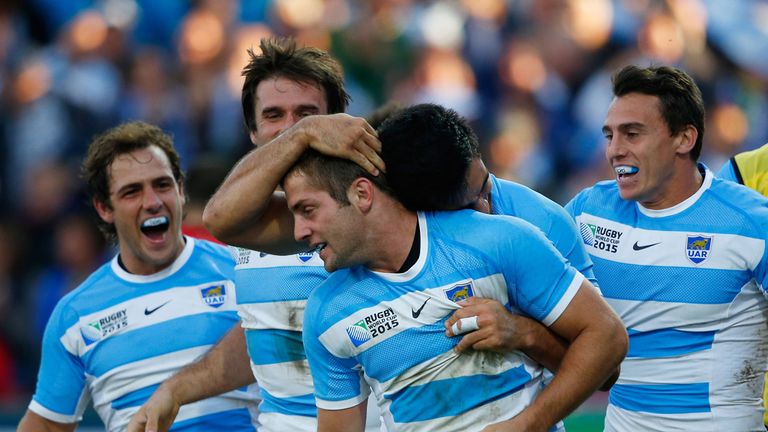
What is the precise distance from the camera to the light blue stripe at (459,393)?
384 centimetres

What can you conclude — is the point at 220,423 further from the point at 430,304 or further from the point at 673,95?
the point at 673,95

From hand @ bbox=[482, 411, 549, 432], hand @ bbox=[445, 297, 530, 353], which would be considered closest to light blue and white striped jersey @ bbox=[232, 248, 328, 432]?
hand @ bbox=[445, 297, 530, 353]

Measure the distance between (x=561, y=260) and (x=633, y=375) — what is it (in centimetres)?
168

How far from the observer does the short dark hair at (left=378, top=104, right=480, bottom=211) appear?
151 inches

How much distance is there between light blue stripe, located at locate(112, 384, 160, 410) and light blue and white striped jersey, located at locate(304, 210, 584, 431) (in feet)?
5.70

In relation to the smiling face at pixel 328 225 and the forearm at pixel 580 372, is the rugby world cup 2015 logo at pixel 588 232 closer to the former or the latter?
the forearm at pixel 580 372

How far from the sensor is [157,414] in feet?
16.1

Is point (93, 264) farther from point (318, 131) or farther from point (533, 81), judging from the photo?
point (318, 131)

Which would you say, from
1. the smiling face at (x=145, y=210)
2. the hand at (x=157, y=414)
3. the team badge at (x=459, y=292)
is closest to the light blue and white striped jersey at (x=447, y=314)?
the team badge at (x=459, y=292)

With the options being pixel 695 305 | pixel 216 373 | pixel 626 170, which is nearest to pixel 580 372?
pixel 695 305

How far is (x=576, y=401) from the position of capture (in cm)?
375

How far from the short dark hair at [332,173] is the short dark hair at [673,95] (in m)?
1.85

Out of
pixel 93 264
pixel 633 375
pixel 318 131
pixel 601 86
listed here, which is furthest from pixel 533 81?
pixel 318 131

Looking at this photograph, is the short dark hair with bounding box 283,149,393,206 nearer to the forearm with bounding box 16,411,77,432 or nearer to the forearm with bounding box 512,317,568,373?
the forearm with bounding box 512,317,568,373
